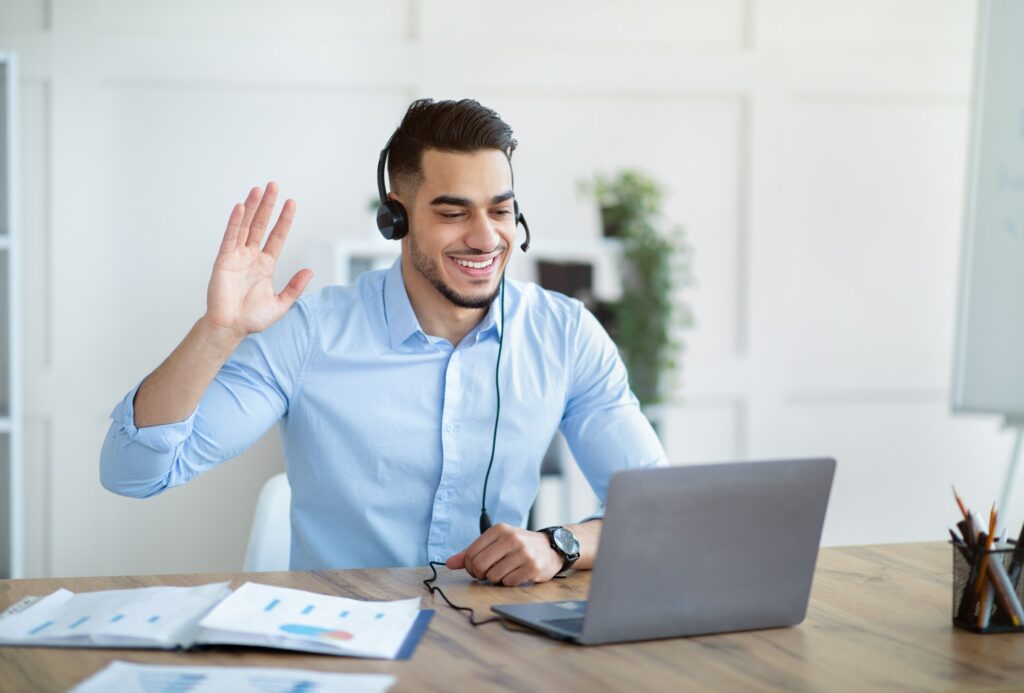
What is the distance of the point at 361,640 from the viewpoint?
1.28m

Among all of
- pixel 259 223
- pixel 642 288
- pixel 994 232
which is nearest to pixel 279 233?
pixel 259 223

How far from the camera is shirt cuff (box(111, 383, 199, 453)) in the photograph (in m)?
1.71

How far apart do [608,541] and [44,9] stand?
286 centimetres

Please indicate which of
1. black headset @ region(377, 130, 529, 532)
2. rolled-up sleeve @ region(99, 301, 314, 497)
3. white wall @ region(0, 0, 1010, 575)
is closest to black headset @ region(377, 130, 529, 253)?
black headset @ region(377, 130, 529, 532)

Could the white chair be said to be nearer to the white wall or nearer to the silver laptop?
the silver laptop

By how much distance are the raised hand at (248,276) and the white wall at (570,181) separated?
5.33 ft

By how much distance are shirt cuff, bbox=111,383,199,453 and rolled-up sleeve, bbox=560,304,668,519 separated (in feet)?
2.31

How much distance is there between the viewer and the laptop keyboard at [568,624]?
1343 millimetres

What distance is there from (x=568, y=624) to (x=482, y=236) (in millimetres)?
846

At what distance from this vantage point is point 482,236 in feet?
6.64

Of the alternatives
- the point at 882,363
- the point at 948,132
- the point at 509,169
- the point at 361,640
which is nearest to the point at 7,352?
the point at 509,169

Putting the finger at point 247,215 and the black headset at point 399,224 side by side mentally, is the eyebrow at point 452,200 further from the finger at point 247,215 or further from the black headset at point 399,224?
the finger at point 247,215

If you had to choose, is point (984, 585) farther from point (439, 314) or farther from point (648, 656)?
point (439, 314)

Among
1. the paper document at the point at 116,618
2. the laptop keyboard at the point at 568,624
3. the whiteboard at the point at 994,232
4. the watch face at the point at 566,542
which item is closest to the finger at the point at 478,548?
the watch face at the point at 566,542
